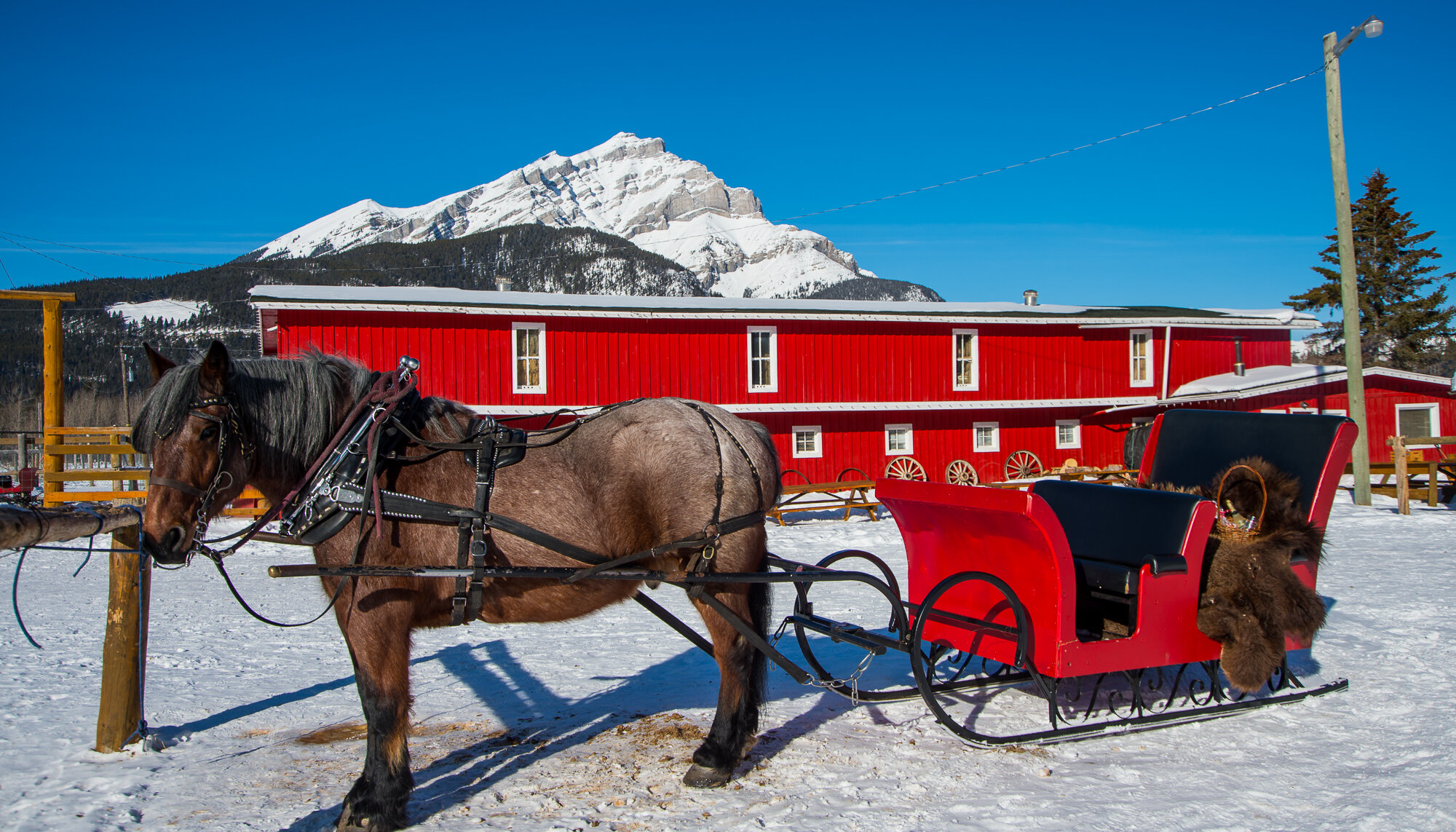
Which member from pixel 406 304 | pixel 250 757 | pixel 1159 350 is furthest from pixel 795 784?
pixel 1159 350

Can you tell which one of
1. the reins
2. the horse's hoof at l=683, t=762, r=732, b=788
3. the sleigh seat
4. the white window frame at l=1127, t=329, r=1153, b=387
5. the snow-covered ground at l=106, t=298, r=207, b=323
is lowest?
the horse's hoof at l=683, t=762, r=732, b=788

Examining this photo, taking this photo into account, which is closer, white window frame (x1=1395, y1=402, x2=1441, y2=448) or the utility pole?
white window frame (x1=1395, y1=402, x2=1441, y2=448)

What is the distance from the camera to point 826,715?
5.07 meters

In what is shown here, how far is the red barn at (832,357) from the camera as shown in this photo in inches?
730

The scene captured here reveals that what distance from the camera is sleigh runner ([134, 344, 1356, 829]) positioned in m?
3.59

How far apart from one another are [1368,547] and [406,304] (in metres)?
17.5

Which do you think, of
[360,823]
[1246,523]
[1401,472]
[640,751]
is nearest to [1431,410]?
[1401,472]

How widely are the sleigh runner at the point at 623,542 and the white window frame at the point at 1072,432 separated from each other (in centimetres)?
2002

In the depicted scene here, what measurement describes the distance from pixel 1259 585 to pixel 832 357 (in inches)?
670

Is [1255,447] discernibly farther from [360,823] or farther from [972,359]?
[972,359]

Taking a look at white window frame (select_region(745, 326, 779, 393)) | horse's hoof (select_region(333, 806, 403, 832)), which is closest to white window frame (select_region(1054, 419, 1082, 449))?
white window frame (select_region(745, 326, 779, 393))

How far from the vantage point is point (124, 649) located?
4508 millimetres

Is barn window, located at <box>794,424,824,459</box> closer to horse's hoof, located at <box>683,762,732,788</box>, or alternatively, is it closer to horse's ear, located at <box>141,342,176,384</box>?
horse's hoof, located at <box>683,762,732,788</box>

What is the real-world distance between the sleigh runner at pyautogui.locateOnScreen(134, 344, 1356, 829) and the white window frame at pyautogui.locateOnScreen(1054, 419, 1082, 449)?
20021mm
